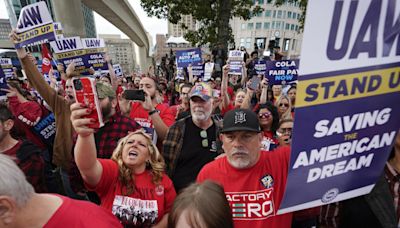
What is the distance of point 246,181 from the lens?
1723 millimetres

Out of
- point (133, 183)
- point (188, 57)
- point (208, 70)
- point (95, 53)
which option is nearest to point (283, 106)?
point (133, 183)

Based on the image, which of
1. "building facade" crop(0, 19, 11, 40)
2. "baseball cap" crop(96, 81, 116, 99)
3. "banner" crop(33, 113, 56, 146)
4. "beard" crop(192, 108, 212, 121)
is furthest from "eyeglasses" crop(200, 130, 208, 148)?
"building facade" crop(0, 19, 11, 40)

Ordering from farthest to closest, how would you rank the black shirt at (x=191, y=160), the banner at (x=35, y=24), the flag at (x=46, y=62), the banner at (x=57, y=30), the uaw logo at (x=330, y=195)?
the flag at (x=46, y=62)
the banner at (x=57, y=30)
the banner at (x=35, y=24)
the black shirt at (x=191, y=160)
the uaw logo at (x=330, y=195)

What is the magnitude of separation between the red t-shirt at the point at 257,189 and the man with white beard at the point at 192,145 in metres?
0.67

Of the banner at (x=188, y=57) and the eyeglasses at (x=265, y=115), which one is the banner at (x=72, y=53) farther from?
the eyeglasses at (x=265, y=115)

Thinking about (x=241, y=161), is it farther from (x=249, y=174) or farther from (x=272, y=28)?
(x=272, y=28)

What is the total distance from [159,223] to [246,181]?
77 cm

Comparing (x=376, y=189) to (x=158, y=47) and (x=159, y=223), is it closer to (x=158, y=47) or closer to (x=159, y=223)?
(x=159, y=223)

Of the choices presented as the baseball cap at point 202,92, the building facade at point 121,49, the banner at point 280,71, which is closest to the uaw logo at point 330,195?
the baseball cap at point 202,92

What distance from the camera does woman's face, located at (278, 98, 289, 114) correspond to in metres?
3.68

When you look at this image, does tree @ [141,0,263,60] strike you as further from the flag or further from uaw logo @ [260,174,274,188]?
uaw logo @ [260,174,274,188]

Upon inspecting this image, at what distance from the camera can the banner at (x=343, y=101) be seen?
94 cm

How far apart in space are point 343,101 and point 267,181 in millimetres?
884

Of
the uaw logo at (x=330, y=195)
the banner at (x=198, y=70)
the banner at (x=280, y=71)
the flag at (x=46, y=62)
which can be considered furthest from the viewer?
the banner at (x=198, y=70)
